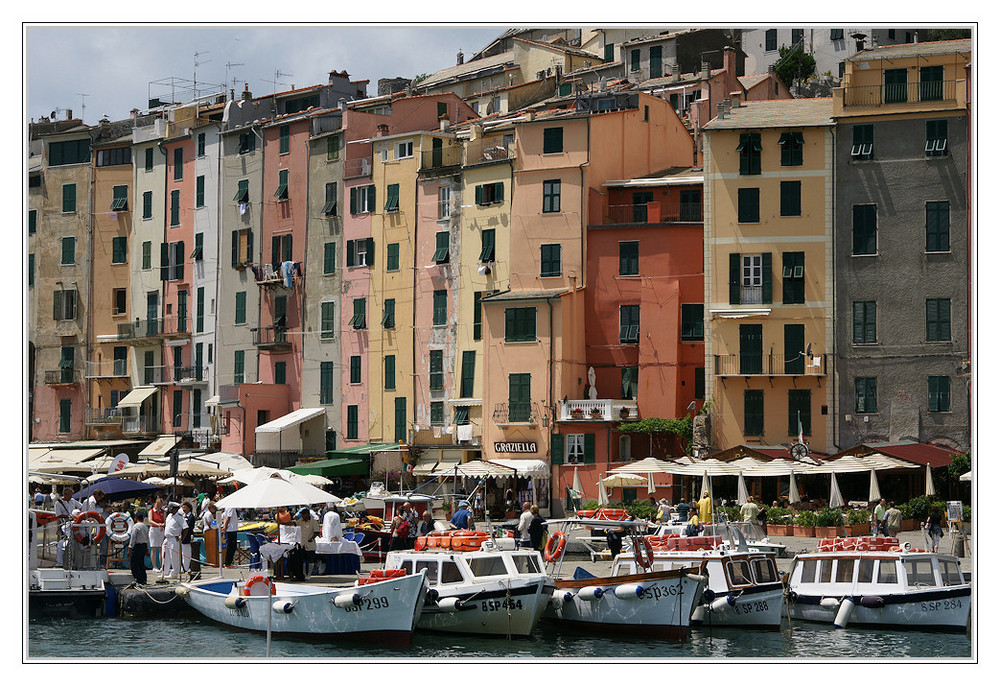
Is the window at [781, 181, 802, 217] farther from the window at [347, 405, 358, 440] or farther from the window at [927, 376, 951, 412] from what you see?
the window at [347, 405, 358, 440]

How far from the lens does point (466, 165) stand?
204 ft

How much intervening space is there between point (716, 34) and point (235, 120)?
2710 centimetres

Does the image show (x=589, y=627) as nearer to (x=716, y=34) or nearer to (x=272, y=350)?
(x=272, y=350)

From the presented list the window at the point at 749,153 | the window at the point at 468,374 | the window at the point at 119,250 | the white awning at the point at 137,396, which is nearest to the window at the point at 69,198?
the window at the point at 119,250

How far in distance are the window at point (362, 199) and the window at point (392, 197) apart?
895mm

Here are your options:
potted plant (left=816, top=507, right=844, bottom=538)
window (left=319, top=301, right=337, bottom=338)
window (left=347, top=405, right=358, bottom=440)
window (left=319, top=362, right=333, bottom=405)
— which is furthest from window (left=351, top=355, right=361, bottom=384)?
potted plant (left=816, top=507, right=844, bottom=538)

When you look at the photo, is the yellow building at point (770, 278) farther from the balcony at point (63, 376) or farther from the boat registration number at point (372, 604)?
the balcony at point (63, 376)

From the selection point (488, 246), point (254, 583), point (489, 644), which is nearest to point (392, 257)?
point (488, 246)

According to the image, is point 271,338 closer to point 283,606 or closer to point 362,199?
point 362,199

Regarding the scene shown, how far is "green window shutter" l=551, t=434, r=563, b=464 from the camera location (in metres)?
56.4

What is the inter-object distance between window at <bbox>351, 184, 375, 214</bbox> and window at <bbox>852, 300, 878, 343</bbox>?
2192cm

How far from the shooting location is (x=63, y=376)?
244 ft

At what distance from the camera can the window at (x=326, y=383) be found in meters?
66.0

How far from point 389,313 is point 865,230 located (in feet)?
67.0
